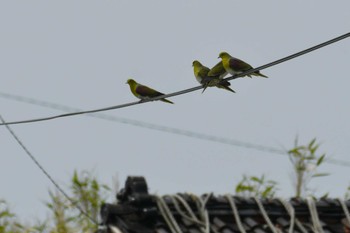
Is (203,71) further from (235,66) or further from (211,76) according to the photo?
(235,66)

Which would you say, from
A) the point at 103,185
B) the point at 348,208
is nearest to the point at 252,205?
the point at 348,208

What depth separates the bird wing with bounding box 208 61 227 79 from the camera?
8.21m

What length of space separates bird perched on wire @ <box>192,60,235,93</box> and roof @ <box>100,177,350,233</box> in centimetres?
98

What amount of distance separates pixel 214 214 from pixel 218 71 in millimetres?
1222

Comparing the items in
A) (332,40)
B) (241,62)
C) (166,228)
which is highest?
(241,62)

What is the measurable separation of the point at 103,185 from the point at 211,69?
5.45 meters

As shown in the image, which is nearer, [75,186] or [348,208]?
[348,208]

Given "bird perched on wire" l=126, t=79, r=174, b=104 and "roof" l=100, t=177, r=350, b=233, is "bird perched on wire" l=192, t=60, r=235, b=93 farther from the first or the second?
"roof" l=100, t=177, r=350, b=233

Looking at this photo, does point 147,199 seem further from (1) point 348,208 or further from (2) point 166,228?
(1) point 348,208

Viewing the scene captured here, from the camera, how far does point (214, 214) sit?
27.3ft

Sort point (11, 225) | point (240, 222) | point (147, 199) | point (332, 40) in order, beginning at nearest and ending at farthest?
1. point (332, 40)
2. point (147, 199)
3. point (240, 222)
4. point (11, 225)

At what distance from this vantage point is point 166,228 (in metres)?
7.77

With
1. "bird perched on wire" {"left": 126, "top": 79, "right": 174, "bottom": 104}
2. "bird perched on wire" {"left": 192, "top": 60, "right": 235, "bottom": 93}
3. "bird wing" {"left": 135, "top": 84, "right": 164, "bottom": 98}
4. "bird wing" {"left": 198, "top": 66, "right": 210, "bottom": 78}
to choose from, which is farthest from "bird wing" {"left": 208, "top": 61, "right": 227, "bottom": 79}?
"bird wing" {"left": 135, "top": 84, "right": 164, "bottom": 98}

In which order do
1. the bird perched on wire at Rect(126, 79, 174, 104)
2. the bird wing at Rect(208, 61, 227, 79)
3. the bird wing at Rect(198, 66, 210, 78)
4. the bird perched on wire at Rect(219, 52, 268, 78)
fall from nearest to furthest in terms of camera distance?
the bird perched on wire at Rect(219, 52, 268, 78) < the bird wing at Rect(208, 61, 227, 79) < the bird wing at Rect(198, 66, 210, 78) < the bird perched on wire at Rect(126, 79, 174, 104)
